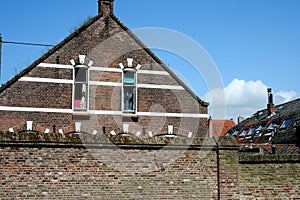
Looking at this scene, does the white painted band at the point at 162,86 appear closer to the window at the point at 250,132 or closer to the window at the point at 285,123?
the window at the point at 285,123

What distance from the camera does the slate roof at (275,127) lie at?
31.4m

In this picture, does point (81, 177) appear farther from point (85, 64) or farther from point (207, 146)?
point (85, 64)

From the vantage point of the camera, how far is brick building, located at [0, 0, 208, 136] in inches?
753

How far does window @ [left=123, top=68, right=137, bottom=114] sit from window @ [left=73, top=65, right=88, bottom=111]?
6.15 feet

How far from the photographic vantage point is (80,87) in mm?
20281

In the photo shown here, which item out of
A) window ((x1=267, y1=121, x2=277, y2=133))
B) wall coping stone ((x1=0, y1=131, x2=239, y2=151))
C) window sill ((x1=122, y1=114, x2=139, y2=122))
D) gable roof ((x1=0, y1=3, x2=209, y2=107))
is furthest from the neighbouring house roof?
wall coping stone ((x1=0, y1=131, x2=239, y2=151))

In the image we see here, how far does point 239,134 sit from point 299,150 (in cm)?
1833

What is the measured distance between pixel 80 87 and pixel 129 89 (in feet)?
7.79

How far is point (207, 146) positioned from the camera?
1087 cm

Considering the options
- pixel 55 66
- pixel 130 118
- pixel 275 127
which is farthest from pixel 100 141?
pixel 275 127

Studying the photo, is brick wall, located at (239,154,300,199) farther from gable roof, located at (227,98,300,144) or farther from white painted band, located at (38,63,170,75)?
gable roof, located at (227,98,300,144)

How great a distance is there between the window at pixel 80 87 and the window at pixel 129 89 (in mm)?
1876

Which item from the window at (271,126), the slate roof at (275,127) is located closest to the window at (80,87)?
the slate roof at (275,127)

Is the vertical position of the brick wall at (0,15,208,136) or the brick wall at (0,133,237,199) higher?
the brick wall at (0,15,208,136)
